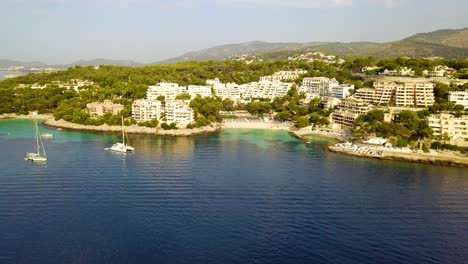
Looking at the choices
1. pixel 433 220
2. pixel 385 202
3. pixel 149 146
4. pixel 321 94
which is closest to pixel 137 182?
pixel 149 146

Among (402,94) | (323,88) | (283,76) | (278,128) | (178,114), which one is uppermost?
(283,76)

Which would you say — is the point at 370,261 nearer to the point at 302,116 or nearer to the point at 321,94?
the point at 302,116

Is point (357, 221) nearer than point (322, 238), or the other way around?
point (322, 238)

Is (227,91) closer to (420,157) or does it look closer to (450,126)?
(450,126)

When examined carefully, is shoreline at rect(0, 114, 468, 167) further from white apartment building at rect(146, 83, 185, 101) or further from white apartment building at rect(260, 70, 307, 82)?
white apartment building at rect(260, 70, 307, 82)

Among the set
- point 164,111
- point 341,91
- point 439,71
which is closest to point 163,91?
point 164,111

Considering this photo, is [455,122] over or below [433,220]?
over

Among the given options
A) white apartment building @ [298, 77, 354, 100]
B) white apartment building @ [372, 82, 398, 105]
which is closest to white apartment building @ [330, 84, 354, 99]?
white apartment building @ [298, 77, 354, 100]
